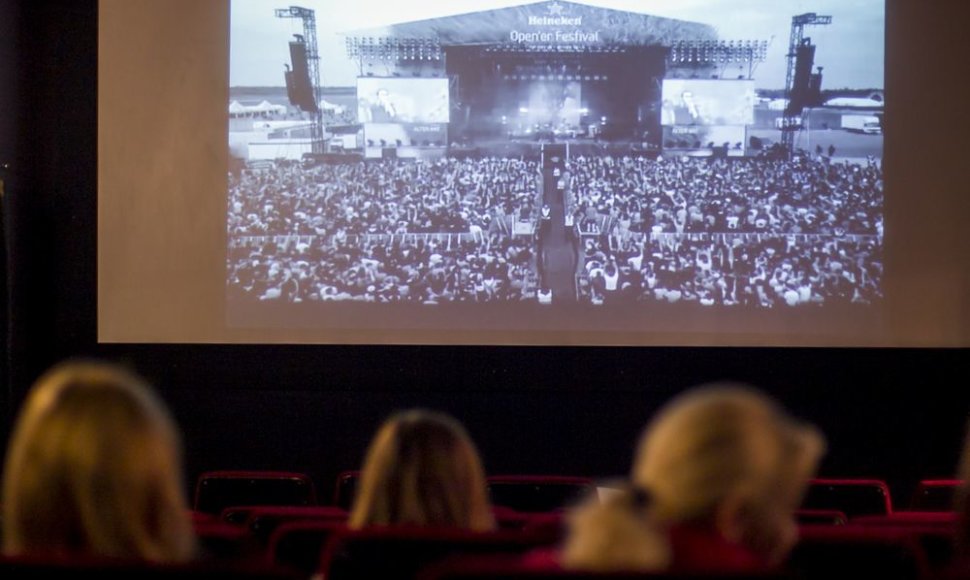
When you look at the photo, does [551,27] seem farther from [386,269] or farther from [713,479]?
[713,479]

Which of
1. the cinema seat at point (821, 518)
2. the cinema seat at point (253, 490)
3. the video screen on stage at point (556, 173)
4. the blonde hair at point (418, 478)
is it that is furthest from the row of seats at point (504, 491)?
the blonde hair at point (418, 478)

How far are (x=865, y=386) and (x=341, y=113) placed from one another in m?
3.57

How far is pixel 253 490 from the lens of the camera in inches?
187

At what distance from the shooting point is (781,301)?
21.6 ft

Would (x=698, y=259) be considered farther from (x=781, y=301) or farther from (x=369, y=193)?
(x=369, y=193)

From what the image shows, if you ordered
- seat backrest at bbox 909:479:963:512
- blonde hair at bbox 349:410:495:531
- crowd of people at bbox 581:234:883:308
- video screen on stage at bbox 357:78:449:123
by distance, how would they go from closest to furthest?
1. blonde hair at bbox 349:410:495:531
2. seat backrest at bbox 909:479:963:512
3. crowd of people at bbox 581:234:883:308
4. video screen on stage at bbox 357:78:449:123

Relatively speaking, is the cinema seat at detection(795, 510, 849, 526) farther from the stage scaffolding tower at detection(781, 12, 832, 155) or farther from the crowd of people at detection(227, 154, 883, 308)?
the stage scaffolding tower at detection(781, 12, 832, 155)

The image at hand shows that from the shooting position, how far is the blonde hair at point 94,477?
1.72m

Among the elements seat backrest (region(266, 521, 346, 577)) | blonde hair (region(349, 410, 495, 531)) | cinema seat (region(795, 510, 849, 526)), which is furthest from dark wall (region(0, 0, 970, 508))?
blonde hair (region(349, 410, 495, 531))

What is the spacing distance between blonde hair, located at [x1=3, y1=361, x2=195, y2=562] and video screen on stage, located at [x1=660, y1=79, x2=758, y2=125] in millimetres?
5237

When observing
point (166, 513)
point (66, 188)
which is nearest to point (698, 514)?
point (166, 513)

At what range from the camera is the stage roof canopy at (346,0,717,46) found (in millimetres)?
6605

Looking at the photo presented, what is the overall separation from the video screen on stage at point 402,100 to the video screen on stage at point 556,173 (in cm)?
1

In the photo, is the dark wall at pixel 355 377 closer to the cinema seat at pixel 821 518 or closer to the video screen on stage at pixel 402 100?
the video screen on stage at pixel 402 100
